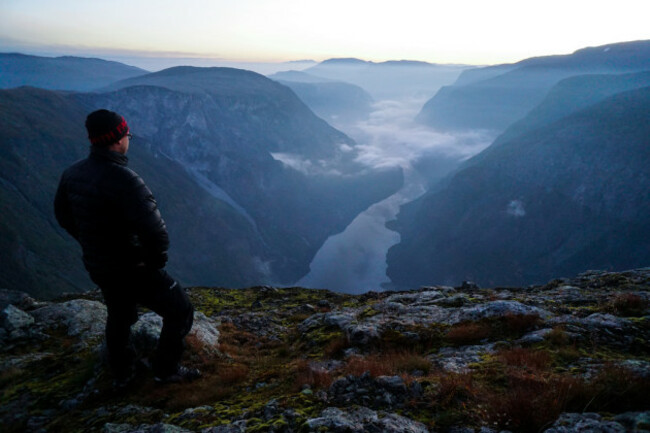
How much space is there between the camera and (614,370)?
511cm

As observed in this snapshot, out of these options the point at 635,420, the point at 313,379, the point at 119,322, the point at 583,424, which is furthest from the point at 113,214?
the point at 635,420

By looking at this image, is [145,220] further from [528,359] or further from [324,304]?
[324,304]

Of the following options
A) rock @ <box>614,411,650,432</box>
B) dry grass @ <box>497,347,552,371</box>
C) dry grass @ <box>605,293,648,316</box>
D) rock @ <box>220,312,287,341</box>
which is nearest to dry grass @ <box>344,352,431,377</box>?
dry grass @ <box>497,347,552,371</box>

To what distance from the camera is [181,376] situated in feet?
24.0

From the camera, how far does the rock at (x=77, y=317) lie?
1248 cm

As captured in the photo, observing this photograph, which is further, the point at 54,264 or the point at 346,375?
the point at 54,264

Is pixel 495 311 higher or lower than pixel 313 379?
lower

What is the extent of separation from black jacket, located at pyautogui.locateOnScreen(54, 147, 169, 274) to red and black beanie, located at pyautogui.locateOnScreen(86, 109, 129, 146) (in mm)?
173

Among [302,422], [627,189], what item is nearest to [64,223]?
[302,422]

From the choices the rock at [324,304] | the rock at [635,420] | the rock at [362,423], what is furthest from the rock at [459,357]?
the rock at [324,304]

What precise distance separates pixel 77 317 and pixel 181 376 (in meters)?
8.77

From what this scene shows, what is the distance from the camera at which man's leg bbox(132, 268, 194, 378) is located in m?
6.49

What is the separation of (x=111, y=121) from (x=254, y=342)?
311 inches

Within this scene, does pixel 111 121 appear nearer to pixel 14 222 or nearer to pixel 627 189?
pixel 14 222
